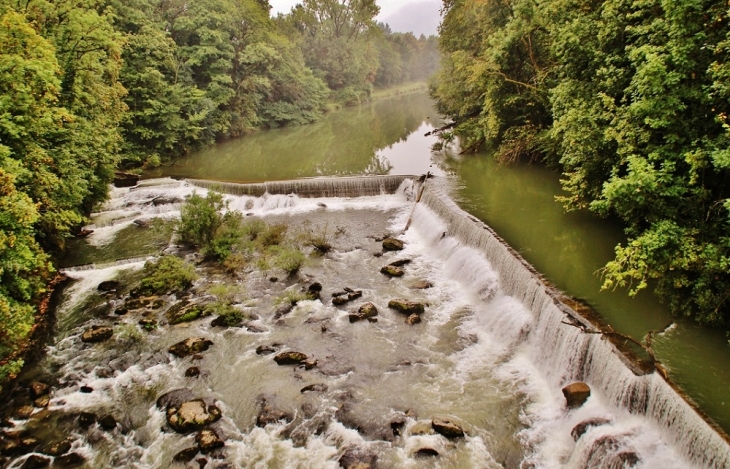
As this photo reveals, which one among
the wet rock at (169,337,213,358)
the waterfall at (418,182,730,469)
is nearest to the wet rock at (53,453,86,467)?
the wet rock at (169,337,213,358)

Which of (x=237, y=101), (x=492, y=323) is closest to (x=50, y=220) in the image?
(x=492, y=323)

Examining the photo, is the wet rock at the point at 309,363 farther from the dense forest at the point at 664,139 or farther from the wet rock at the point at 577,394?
the dense forest at the point at 664,139

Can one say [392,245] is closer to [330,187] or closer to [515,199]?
[515,199]

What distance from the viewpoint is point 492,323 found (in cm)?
994

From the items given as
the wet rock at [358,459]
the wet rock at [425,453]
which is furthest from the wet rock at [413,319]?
the wet rock at [358,459]

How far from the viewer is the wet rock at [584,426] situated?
21.7 feet

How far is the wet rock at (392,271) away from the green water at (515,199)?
11.0 ft

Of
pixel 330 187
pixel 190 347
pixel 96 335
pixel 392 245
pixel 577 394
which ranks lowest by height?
pixel 190 347

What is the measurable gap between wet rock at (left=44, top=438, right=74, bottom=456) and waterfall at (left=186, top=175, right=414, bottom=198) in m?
14.0

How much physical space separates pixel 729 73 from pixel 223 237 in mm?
13500

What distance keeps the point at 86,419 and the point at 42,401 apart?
4.10ft

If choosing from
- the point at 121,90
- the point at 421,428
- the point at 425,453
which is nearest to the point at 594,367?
the point at 421,428

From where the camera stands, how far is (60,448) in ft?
23.7

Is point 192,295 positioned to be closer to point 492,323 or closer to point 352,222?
point 352,222
